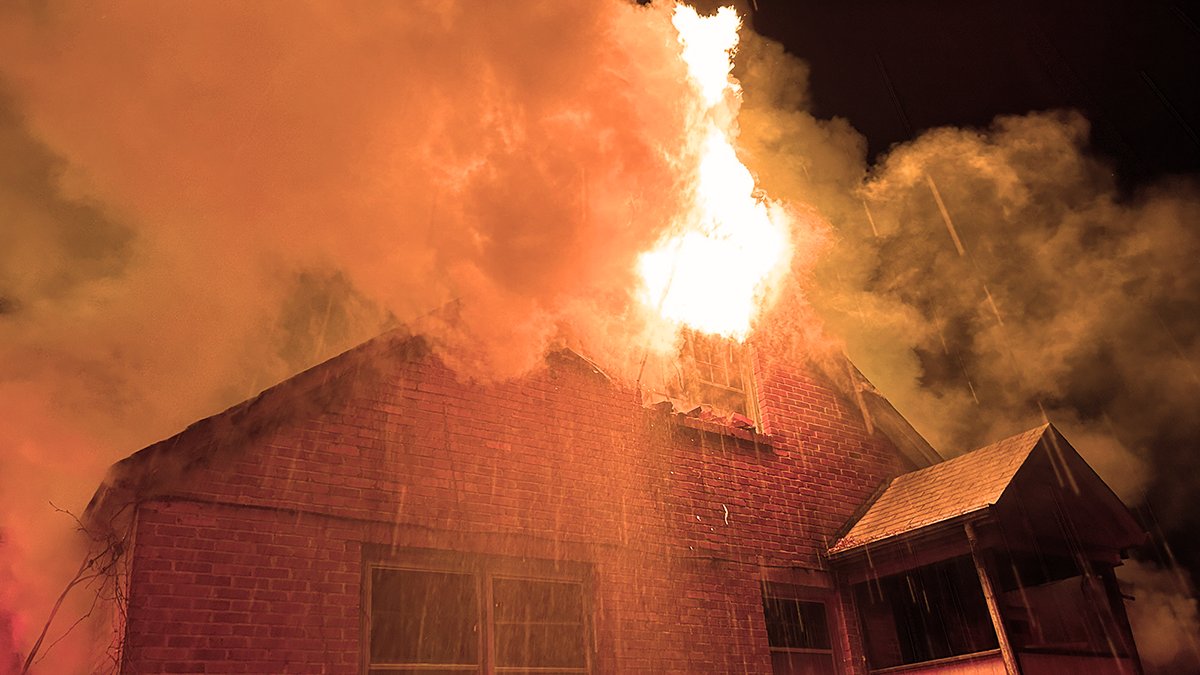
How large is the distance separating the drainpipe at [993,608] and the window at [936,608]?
57.0 inches

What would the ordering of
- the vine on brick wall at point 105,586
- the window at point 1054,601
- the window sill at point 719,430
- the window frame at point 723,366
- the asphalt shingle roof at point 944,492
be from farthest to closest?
1. the window frame at point 723,366
2. the window sill at point 719,430
3. the window at point 1054,601
4. the asphalt shingle roof at point 944,492
5. the vine on brick wall at point 105,586

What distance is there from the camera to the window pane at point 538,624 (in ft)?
21.1

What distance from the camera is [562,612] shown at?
6.80 meters

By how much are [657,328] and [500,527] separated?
288 centimetres

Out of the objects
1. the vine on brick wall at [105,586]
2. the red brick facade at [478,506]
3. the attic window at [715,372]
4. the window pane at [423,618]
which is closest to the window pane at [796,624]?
the red brick facade at [478,506]

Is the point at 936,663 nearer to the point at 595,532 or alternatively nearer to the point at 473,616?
the point at 595,532

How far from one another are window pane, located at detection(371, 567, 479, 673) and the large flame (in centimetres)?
349

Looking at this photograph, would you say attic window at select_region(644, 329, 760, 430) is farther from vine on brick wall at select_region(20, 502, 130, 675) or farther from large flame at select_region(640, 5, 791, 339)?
vine on brick wall at select_region(20, 502, 130, 675)

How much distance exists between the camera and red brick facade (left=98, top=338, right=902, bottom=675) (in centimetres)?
534

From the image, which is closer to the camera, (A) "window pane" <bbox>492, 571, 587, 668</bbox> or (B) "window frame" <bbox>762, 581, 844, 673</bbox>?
(A) "window pane" <bbox>492, 571, 587, 668</bbox>

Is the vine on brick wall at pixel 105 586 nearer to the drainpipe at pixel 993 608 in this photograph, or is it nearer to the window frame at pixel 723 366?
the window frame at pixel 723 366

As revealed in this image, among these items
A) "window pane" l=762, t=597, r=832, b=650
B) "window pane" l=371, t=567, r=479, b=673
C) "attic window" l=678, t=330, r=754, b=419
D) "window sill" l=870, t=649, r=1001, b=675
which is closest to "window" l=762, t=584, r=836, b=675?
"window pane" l=762, t=597, r=832, b=650

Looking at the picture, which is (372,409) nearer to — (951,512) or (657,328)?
(657,328)

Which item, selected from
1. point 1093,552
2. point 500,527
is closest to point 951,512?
point 1093,552
